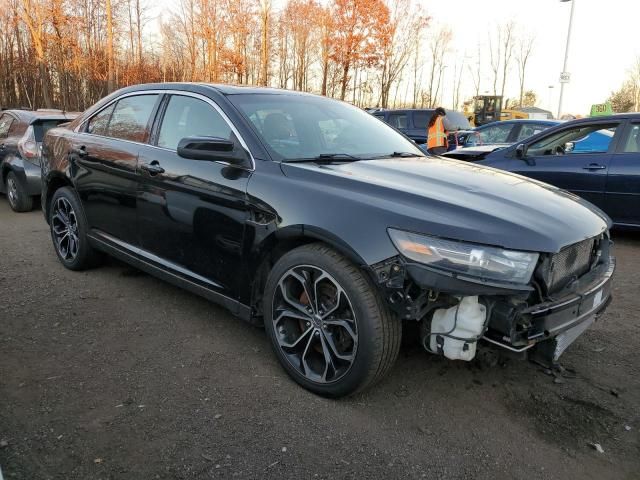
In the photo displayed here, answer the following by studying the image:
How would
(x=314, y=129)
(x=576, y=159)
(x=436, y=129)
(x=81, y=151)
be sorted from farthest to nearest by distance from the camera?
(x=436, y=129) → (x=576, y=159) → (x=81, y=151) → (x=314, y=129)

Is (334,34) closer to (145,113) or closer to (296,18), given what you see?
A: (296,18)

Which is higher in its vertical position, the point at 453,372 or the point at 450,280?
the point at 450,280

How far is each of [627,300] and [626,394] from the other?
167 centimetres

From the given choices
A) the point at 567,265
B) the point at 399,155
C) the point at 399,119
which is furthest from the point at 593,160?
the point at 399,119

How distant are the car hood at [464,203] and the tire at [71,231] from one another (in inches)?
98.5

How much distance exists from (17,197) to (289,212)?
250 inches

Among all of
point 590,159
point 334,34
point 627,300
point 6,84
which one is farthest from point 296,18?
point 627,300

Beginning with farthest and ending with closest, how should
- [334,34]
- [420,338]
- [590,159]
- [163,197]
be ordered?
[334,34] < [590,159] < [163,197] < [420,338]

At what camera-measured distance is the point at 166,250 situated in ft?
11.3

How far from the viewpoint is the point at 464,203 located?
7.75 ft

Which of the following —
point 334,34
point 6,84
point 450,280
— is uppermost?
point 334,34

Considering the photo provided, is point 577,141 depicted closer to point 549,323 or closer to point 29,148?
point 549,323

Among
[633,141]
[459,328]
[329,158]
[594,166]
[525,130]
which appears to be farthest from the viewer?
[525,130]

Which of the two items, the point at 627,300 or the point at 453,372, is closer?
the point at 453,372
